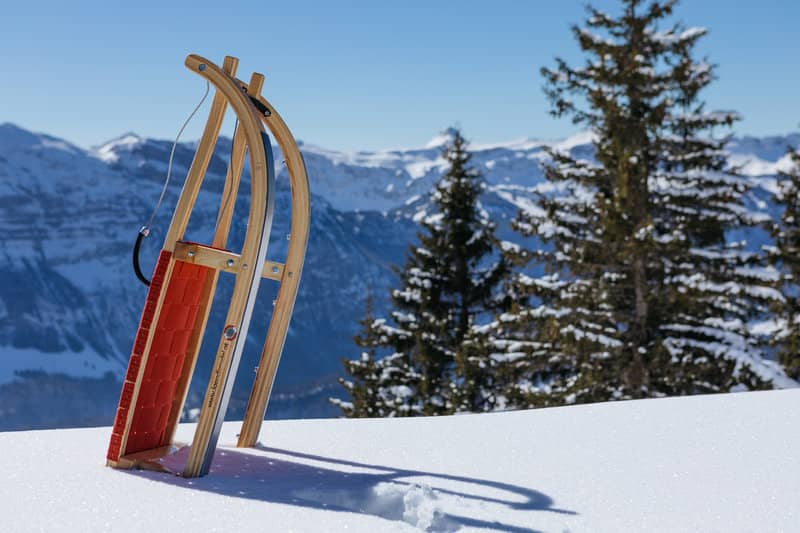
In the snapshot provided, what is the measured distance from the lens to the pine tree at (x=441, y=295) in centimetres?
1938

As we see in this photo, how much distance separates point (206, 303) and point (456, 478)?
1.45 metres

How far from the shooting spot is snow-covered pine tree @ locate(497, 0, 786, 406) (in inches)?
524

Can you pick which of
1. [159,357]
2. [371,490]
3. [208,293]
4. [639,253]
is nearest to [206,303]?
[208,293]

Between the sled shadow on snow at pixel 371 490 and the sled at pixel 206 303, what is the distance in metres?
0.18

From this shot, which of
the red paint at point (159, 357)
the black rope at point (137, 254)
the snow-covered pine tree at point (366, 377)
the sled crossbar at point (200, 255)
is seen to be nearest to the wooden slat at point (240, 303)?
the sled crossbar at point (200, 255)

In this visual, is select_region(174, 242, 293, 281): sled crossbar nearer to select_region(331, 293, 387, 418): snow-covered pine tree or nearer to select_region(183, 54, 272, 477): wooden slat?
select_region(183, 54, 272, 477): wooden slat

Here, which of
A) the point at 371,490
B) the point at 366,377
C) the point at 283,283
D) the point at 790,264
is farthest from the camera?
the point at 366,377

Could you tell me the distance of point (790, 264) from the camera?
16.4 metres

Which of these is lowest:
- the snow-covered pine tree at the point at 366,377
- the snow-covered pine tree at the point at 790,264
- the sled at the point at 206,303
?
the snow-covered pine tree at the point at 366,377

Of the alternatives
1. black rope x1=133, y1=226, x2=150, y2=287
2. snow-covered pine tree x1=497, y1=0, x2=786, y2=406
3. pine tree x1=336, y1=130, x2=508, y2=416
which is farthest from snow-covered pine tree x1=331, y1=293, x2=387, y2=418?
black rope x1=133, y1=226, x2=150, y2=287

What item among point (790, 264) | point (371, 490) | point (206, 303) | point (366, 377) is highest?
point (790, 264)

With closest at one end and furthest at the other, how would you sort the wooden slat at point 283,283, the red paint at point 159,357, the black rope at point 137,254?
the red paint at point 159,357 < the black rope at point 137,254 < the wooden slat at point 283,283

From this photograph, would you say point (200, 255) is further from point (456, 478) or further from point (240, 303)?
point (456, 478)

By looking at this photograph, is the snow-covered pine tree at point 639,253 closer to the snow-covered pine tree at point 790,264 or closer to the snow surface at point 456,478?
the snow-covered pine tree at point 790,264
